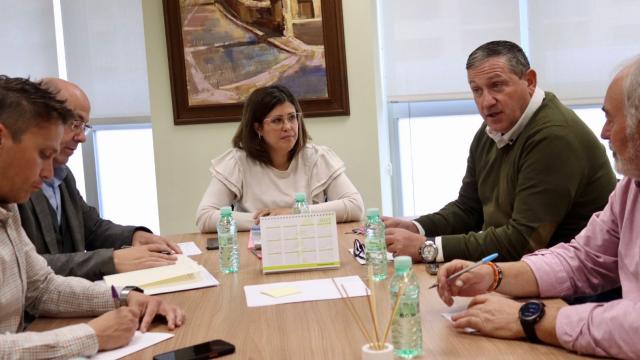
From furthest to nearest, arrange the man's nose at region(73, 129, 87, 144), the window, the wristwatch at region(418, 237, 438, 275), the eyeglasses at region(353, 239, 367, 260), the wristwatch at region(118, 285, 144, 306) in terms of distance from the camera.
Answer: the window
the man's nose at region(73, 129, 87, 144)
the eyeglasses at region(353, 239, 367, 260)
the wristwatch at region(418, 237, 438, 275)
the wristwatch at region(118, 285, 144, 306)

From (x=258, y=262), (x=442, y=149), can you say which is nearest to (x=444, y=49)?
(x=442, y=149)

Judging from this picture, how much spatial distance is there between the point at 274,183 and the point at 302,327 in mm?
1740

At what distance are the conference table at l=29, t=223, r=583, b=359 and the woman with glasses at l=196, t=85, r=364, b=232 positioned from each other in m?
1.14

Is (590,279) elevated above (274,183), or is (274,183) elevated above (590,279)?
(274,183)

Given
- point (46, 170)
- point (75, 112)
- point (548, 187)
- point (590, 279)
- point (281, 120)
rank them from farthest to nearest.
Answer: point (281, 120) < point (75, 112) < point (548, 187) < point (590, 279) < point (46, 170)

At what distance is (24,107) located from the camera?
1498 mm

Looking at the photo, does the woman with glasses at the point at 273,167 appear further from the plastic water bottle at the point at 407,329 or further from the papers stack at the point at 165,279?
the plastic water bottle at the point at 407,329

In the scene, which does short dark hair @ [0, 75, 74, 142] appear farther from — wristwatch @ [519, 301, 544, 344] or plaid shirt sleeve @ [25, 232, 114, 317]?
wristwatch @ [519, 301, 544, 344]

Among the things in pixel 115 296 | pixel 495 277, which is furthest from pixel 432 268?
pixel 115 296

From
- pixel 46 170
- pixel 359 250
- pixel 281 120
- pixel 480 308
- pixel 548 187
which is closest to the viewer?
pixel 480 308

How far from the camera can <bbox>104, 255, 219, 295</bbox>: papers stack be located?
1.95 metres

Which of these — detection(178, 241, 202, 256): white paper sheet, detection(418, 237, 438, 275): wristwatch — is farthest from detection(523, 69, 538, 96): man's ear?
detection(178, 241, 202, 256): white paper sheet

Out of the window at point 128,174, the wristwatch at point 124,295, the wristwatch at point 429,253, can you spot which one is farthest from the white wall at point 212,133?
the wristwatch at point 124,295

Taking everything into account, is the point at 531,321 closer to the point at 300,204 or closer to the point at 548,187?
the point at 548,187
